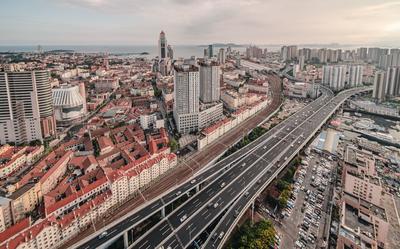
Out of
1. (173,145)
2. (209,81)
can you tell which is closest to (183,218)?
(173,145)

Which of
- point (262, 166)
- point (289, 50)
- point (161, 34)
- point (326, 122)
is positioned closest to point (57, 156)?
point (262, 166)

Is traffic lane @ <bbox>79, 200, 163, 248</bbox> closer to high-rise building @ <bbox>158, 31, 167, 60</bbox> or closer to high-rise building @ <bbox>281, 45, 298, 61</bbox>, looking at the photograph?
high-rise building @ <bbox>158, 31, 167, 60</bbox>

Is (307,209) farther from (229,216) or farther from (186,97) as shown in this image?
(186,97)

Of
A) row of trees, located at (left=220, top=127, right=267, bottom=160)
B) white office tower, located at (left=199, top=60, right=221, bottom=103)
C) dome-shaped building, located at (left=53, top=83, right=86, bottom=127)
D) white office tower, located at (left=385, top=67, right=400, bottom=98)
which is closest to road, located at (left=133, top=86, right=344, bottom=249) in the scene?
row of trees, located at (left=220, top=127, right=267, bottom=160)

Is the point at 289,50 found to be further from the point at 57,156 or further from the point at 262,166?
the point at 57,156

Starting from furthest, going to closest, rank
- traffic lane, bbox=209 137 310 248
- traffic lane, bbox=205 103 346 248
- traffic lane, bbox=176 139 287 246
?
traffic lane, bbox=205 103 346 248, traffic lane, bbox=209 137 310 248, traffic lane, bbox=176 139 287 246

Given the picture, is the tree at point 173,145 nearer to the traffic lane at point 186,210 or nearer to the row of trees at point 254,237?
the traffic lane at point 186,210
